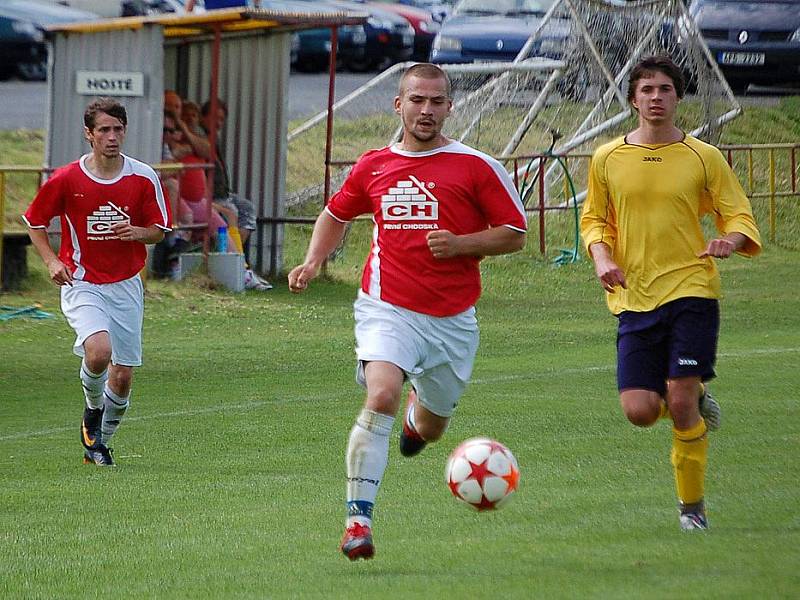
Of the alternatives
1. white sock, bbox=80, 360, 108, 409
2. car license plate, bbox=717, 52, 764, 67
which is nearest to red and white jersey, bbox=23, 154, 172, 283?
white sock, bbox=80, 360, 108, 409

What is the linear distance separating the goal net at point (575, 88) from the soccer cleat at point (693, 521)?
656 inches

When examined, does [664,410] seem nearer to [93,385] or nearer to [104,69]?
[93,385]

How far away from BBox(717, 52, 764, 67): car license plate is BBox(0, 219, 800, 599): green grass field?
10.6 metres

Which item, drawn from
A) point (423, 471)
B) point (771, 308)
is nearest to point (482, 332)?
point (771, 308)

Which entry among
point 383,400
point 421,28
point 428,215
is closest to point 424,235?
point 428,215

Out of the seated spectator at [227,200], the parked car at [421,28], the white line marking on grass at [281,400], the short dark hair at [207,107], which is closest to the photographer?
the white line marking on grass at [281,400]

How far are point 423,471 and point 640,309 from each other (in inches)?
92.5

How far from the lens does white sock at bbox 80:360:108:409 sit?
31.8 ft

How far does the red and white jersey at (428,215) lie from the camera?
276 inches

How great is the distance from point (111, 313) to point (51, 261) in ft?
1.72

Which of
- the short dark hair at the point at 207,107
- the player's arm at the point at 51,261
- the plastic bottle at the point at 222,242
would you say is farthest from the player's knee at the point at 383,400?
the short dark hair at the point at 207,107

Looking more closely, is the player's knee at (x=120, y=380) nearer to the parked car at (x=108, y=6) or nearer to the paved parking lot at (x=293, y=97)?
the paved parking lot at (x=293, y=97)

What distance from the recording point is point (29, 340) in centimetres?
1555

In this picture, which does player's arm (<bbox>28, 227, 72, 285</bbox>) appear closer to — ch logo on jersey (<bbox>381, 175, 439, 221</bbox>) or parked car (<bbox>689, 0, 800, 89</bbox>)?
ch logo on jersey (<bbox>381, 175, 439, 221</bbox>)
